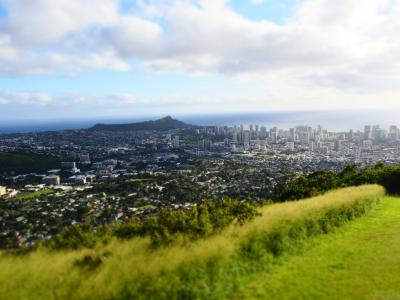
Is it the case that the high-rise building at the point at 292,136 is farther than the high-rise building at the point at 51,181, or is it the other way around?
the high-rise building at the point at 292,136

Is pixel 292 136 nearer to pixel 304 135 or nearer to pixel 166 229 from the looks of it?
pixel 304 135

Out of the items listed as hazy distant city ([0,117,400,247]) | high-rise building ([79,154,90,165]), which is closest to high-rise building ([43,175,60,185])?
hazy distant city ([0,117,400,247])

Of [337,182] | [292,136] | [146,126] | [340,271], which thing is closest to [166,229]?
[340,271]

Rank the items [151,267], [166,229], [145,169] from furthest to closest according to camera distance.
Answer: [145,169], [166,229], [151,267]

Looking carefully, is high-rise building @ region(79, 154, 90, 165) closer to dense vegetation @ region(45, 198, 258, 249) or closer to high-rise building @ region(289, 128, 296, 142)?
high-rise building @ region(289, 128, 296, 142)

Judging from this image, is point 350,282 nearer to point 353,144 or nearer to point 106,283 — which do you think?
point 106,283

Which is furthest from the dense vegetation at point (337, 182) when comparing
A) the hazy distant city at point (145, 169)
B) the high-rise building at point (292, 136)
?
the high-rise building at point (292, 136)

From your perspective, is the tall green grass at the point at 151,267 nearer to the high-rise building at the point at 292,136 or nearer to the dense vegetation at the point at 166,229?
the dense vegetation at the point at 166,229
